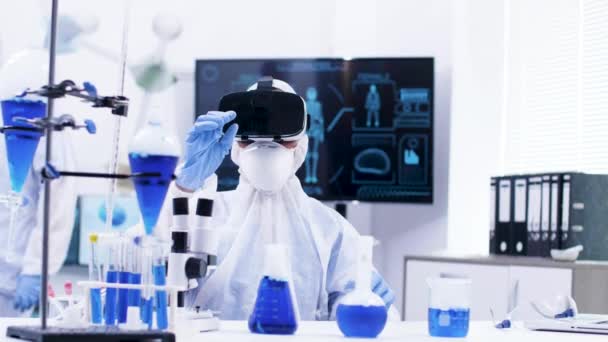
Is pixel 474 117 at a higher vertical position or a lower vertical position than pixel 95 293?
higher

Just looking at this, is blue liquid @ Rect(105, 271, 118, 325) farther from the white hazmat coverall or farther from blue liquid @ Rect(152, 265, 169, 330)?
the white hazmat coverall

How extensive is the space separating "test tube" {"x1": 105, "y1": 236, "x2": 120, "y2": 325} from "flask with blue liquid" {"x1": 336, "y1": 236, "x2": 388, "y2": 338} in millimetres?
380

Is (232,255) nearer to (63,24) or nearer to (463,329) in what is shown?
(463,329)

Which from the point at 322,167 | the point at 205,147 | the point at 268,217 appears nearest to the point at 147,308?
the point at 205,147

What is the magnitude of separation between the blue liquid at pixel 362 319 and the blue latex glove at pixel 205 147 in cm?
49

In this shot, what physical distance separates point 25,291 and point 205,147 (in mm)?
1683

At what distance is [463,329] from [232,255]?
0.72m

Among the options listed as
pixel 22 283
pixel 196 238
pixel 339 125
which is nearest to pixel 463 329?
pixel 196 238

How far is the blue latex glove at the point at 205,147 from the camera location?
70.8 inches

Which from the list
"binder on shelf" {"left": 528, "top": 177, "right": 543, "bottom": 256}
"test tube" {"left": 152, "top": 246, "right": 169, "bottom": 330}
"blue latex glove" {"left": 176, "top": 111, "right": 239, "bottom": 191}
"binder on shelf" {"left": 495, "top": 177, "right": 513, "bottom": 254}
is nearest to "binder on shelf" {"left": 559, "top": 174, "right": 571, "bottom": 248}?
"binder on shelf" {"left": 528, "top": 177, "right": 543, "bottom": 256}

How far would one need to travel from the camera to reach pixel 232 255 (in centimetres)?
213

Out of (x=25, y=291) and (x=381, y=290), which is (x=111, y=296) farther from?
(x=25, y=291)

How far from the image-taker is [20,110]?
1483 mm

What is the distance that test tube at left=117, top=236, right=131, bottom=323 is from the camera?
143cm
